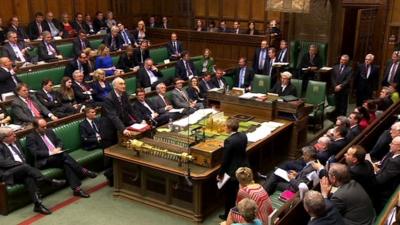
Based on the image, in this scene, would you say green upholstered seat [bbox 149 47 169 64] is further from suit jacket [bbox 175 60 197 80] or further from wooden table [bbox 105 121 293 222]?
wooden table [bbox 105 121 293 222]

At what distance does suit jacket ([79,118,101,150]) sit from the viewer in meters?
6.86

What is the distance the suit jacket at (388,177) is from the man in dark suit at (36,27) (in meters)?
8.95

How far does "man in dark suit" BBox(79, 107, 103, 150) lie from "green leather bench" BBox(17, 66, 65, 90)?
207 centimetres

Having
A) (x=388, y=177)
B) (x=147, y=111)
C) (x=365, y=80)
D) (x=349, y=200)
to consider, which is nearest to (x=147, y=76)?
(x=147, y=111)

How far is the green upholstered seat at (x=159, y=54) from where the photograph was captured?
1130 cm

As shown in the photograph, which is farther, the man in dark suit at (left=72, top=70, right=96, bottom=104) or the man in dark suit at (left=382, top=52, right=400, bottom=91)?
the man in dark suit at (left=382, top=52, right=400, bottom=91)

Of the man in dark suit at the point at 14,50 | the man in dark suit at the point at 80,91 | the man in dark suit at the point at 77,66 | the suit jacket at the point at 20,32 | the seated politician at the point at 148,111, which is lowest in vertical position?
the seated politician at the point at 148,111

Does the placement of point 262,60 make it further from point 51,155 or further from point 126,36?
point 51,155

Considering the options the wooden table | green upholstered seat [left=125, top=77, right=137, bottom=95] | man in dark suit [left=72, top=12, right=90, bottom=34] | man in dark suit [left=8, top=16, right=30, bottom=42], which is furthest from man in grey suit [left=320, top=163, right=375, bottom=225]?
man in dark suit [left=72, top=12, right=90, bottom=34]

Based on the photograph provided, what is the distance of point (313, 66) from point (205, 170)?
541 centimetres

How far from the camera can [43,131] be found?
618 centimetres

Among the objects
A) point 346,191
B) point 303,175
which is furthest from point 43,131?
point 346,191

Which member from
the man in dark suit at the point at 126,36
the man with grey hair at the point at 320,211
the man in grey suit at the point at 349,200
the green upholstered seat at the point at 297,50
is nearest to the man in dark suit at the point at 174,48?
the man in dark suit at the point at 126,36

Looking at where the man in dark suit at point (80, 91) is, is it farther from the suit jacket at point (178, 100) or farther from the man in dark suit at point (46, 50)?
the man in dark suit at point (46, 50)
